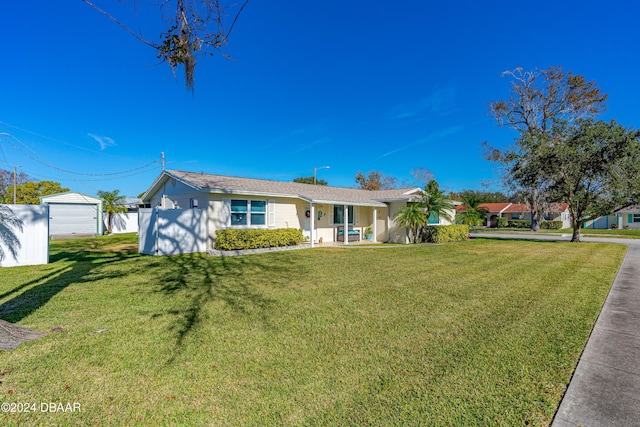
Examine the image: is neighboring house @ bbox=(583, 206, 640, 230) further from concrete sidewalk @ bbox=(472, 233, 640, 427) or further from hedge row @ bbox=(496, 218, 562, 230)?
concrete sidewalk @ bbox=(472, 233, 640, 427)

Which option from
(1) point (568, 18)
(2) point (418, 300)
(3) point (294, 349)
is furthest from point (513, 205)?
(3) point (294, 349)

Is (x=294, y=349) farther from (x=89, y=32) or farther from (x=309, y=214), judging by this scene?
(x=309, y=214)

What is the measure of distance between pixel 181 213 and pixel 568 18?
18223 millimetres

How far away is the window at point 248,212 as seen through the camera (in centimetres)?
1341

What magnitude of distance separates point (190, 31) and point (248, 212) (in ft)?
32.3

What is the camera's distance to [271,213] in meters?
14.4

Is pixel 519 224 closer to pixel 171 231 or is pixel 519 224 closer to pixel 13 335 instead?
pixel 171 231

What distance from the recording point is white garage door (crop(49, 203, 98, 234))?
850 inches

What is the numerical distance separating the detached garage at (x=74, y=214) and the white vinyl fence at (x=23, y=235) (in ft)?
49.8

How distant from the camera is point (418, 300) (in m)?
5.80

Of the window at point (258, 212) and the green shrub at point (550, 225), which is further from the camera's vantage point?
the green shrub at point (550, 225)

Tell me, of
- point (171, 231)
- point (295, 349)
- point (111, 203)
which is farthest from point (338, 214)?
point (111, 203)

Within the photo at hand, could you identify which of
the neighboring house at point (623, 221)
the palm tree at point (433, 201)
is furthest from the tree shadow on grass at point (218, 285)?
the neighboring house at point (623, 221)

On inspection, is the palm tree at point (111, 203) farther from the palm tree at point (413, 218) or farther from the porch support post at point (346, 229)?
the palm tree at point (413, 218)
